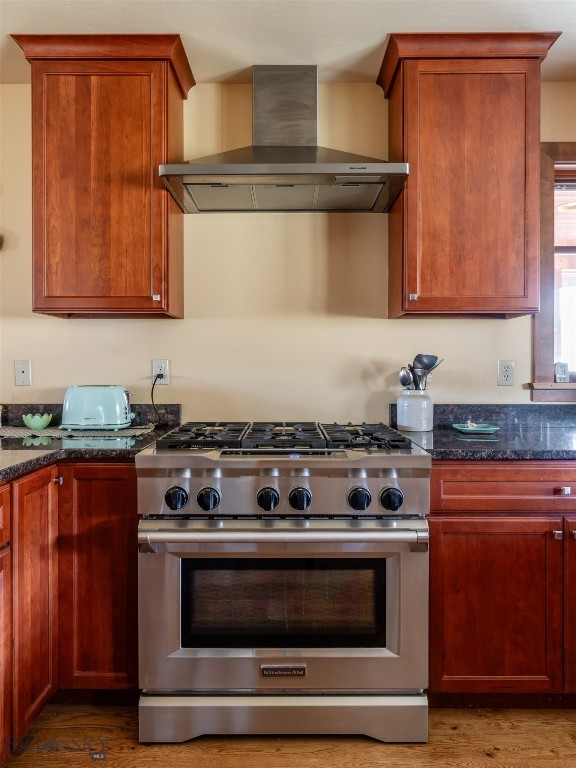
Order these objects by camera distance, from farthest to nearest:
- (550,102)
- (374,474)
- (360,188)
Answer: (550,102), (360,188), (374,474)

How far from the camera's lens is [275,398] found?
241 cm

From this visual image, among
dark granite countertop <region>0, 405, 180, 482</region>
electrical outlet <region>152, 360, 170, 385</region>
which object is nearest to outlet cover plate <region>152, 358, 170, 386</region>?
electrical outlet <region>152, 360, 170, 385</region>

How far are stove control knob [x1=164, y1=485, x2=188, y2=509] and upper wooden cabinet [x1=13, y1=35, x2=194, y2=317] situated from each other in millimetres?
817

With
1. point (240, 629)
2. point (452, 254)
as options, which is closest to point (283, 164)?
point (452, 254)

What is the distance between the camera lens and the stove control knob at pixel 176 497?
1640mm

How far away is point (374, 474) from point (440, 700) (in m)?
0.90

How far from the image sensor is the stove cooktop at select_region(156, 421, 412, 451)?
1.77 m

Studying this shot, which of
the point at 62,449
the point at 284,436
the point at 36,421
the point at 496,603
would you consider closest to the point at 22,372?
the point at 36,421

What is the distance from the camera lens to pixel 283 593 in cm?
169

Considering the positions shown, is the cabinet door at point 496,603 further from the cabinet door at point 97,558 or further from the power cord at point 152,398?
the power cord at point 152,398

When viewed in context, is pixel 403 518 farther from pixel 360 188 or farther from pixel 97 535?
pixel 360 188

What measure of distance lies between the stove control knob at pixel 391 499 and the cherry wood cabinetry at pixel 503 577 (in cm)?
17

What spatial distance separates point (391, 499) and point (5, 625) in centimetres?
120

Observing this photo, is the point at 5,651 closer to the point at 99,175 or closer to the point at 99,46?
the point at 99,175
